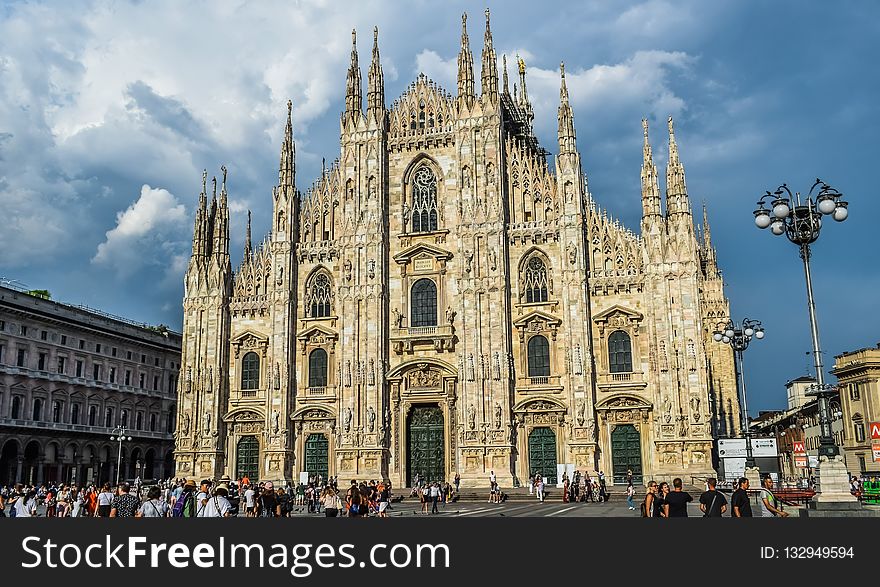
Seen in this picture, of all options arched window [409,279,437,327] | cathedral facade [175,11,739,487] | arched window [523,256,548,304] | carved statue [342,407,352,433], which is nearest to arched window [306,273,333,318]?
cathedral facade [175,11,739,487]

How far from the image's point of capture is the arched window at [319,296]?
1864 inches

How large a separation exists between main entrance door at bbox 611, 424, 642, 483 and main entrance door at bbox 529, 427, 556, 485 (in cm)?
303

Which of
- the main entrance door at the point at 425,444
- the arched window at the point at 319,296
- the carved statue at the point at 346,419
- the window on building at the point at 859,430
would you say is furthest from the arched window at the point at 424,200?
the window on building at the point at 859,430

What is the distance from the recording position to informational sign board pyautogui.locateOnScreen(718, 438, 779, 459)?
27.1 m

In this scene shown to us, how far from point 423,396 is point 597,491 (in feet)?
35.9

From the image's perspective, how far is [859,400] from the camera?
6675 cm

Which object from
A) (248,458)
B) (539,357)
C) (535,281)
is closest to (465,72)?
(535,281)

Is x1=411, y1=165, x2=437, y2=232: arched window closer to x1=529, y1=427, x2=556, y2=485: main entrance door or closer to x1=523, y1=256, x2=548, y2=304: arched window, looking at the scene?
x1=523, y1=256, x2=548, y2=304: arched window

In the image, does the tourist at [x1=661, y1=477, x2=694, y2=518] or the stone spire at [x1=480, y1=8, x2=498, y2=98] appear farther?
the stone spire at [x1=480, y1=8, x2=498, y2=98]

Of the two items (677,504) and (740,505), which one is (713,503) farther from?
(677,504)

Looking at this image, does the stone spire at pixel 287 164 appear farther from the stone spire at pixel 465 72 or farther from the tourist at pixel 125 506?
the tourist at pixel 125 506
